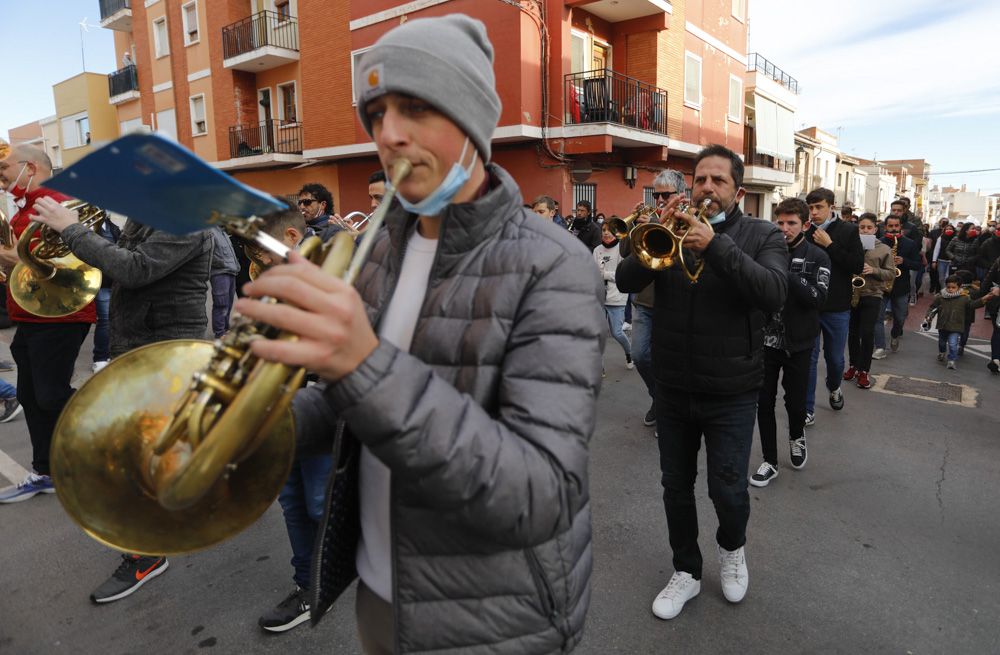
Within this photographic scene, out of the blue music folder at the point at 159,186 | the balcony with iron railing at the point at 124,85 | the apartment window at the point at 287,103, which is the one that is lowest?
the blue music folder at the point at 159,186

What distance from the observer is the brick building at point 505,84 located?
46.8 feet

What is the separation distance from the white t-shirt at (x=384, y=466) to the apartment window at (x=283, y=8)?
66.3ft

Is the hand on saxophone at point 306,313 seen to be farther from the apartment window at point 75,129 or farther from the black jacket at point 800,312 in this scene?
the apartment window at point 75,129

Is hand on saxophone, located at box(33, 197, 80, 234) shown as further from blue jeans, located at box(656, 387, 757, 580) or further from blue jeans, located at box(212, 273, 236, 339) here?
blue jeans, located at box(212, 273, 236, 339)

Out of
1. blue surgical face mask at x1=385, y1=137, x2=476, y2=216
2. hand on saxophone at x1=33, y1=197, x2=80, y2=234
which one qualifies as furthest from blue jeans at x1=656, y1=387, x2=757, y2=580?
hand on saxophone at x1=33, y1=197, x2=80, y2=234

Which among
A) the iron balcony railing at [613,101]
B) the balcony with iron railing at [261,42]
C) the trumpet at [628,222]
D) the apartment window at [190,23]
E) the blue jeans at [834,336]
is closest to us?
the trumpet at [628,222]

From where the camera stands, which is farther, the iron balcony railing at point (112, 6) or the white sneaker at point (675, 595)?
the iron balcony railing at point (112, 6)

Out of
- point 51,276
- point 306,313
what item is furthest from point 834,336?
point 51,276

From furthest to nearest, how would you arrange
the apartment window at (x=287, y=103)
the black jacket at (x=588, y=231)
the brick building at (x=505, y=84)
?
the apartment window at (x=287, y=103), the brick building at (x=505, y=84), the black jacket at (x=588, y=231)

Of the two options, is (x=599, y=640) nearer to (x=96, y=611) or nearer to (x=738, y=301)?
(x=738, y=301)

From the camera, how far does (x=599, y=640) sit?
2721mm

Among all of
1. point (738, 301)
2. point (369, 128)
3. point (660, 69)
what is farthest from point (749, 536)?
point (660, 69)

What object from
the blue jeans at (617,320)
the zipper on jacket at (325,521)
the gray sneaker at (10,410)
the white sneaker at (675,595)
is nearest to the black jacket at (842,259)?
the blue jeans at (617,320)

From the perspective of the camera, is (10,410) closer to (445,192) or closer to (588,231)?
(445,192)
